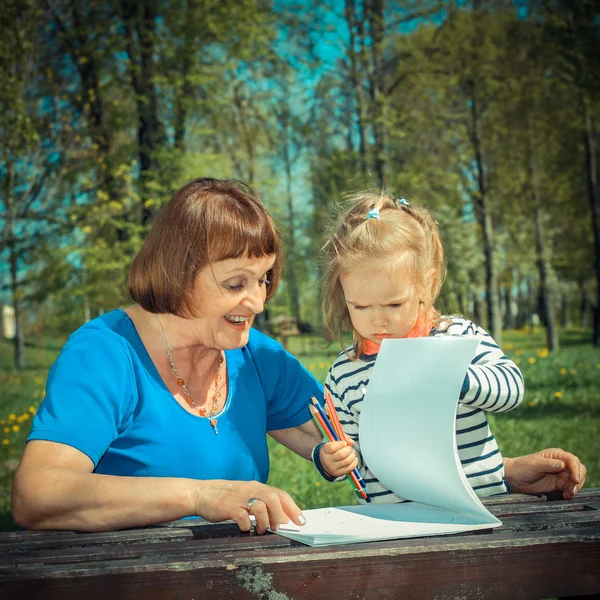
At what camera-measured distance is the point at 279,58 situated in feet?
43.3

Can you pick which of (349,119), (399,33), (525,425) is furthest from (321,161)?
(525,425)

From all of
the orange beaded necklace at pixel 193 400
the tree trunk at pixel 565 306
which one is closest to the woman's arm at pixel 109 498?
the orange beaded necklace at pixel 193 400

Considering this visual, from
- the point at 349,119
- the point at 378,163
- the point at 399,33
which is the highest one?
the point at 399,33

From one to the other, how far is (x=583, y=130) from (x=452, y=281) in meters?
7.59

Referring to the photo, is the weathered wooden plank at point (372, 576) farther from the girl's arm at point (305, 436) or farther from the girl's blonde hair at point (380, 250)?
the girl's arm at point (305, 436)

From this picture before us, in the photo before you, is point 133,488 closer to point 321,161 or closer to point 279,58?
point 279,58

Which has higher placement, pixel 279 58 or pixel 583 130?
pixel 279 58

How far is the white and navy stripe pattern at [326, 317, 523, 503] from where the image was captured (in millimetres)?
1568

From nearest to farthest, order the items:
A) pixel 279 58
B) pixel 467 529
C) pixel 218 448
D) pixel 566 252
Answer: pixel 467 529
pixel 218 448
pixel 279 58
pixel 566 252

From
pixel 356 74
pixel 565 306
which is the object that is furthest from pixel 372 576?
pixel 565 306

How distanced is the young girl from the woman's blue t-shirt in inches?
8.6

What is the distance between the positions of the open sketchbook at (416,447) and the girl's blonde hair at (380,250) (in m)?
0.50

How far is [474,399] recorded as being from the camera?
1553 mm

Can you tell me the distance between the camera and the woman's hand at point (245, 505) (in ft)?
4.10
